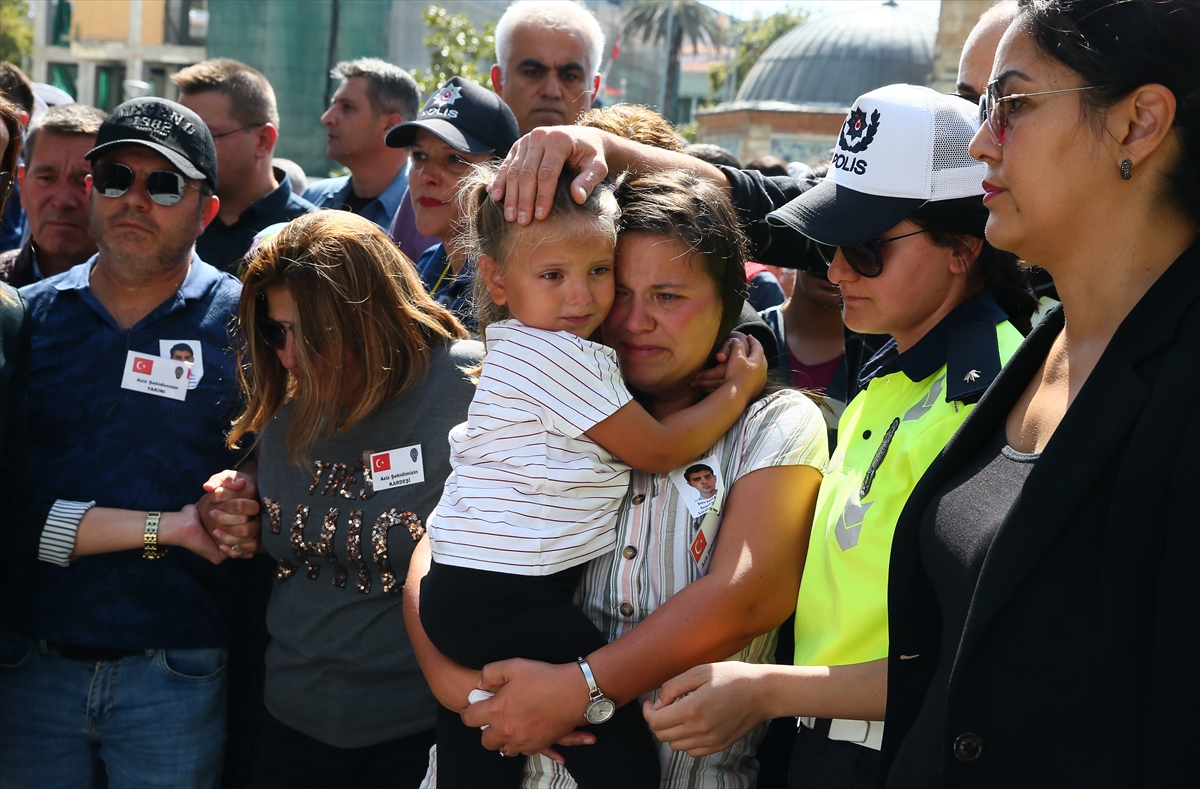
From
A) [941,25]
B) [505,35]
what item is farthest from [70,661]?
[941,25]

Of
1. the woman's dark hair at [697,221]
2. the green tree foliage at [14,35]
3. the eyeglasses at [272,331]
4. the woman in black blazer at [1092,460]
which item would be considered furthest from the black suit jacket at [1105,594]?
the green tree foliage at [14,35]

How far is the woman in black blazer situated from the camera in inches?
54.6

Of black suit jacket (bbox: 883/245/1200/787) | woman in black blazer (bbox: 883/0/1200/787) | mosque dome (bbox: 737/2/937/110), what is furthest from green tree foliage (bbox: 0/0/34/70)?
black suit jacket (bbox: 883/245/1200/787)

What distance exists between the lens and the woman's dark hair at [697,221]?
2344 mm

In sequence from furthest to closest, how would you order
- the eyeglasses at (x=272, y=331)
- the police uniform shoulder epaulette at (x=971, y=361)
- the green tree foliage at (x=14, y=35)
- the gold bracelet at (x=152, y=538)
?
the green tree foliage at (x=14, y=35), the gold bracelet at (x=152, y=538), the eyeglasses at (x=272, y=331), the police uniform shoulder epaulette at (x=971, y=361)

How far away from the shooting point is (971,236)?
213cm

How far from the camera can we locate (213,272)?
3510mm

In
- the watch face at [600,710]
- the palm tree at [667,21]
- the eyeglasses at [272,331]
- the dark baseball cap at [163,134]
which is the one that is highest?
the palm tree at [667,21]

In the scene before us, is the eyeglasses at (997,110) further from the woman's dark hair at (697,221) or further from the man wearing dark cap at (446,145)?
the man wearing dark cap at (446,145)

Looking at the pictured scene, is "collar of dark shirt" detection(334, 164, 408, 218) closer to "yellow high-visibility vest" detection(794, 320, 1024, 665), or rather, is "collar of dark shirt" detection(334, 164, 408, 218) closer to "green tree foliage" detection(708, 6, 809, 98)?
"yellow high-visibility vest" detection(794, 320, 1024, 665)

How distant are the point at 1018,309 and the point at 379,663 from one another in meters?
1.91

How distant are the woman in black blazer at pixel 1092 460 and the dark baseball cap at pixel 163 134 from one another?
9.00ft

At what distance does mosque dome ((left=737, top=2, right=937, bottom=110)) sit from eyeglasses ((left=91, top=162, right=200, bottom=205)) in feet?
117

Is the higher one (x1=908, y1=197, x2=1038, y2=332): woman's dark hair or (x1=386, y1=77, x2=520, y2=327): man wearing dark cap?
(x1=908, y1=197, x2=1038, y2=332): woman's dark hair
